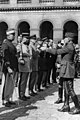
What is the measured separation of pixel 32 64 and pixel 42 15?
2060 cm

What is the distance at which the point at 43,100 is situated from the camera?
9086 mm

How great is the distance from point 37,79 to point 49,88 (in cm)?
108

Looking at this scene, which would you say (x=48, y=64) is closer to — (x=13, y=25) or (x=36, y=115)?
Answer: (x=36, y=115)

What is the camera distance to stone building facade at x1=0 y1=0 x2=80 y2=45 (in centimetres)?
2948

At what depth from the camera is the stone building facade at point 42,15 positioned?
96.7 ft

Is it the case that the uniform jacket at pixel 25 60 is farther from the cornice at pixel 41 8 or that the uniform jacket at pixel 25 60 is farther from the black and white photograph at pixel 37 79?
the cornice at pixel 41 8

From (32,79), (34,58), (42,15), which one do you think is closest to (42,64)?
(34,58)

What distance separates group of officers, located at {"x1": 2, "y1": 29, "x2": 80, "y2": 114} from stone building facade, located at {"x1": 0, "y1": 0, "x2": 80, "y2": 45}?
17316 mm

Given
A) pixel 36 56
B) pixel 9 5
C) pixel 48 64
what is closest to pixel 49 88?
pixel 48 64

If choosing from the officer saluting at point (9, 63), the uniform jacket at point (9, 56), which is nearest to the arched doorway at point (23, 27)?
the officer saluting at point (9, 63)

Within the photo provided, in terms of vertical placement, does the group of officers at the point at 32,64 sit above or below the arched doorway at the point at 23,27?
above

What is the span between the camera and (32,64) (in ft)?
32.7

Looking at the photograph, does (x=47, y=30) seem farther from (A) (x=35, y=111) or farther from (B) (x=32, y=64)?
(A) (x=35, y=111)

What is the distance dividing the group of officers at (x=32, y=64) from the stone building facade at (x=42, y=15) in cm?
1732
